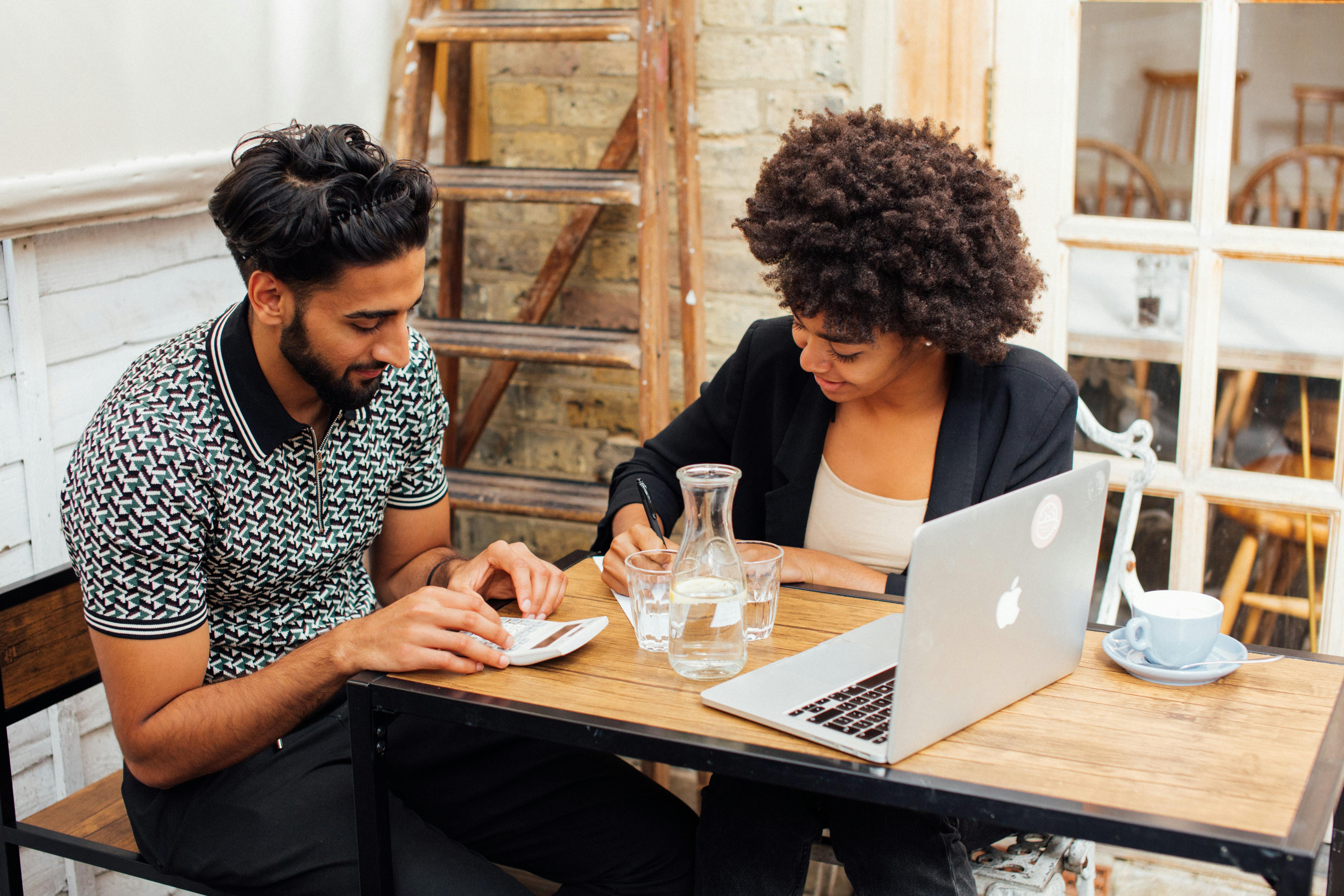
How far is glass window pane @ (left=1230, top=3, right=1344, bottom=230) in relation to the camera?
7.27ft

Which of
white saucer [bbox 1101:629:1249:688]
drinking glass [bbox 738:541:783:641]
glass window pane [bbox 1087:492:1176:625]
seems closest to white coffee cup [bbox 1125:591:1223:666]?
white saucer [bbox 1101:629:1249:688]

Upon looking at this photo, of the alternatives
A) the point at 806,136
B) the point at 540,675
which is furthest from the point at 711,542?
the point at 806,136

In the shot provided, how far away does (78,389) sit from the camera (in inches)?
81.0

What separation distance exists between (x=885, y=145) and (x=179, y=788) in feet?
4.17

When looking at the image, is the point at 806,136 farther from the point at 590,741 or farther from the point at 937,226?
the point at 590,741

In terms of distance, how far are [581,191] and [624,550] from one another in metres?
1.00

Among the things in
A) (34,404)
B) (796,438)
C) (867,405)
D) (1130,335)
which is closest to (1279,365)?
(1130,335)

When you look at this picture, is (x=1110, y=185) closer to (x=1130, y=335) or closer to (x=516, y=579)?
(x=1130, y=335)

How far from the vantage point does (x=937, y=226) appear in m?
1.58

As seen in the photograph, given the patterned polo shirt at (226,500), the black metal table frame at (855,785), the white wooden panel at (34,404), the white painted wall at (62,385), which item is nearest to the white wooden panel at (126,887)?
the white painted wall at (62,385)

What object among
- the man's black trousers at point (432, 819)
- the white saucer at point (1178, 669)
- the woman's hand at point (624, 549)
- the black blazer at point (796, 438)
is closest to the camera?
the white saucer at point (1178, 669)

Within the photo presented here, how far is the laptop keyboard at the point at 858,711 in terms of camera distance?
115 centimetres

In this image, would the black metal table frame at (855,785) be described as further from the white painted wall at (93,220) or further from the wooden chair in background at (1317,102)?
the wooden chair in background at (1317,102)

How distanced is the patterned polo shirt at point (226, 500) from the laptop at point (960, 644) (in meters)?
0.68
